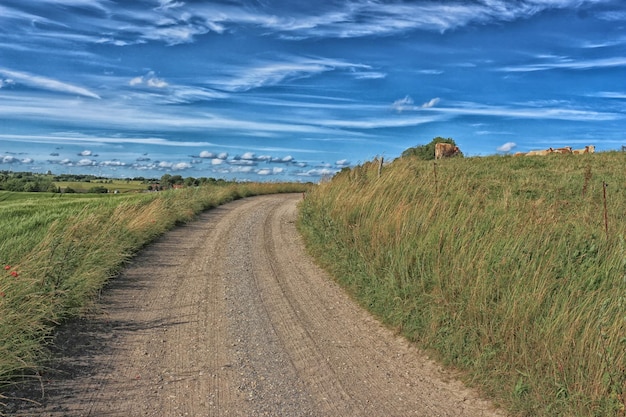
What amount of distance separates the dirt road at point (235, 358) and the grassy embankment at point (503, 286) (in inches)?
13.6

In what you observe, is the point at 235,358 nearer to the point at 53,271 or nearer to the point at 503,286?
the point at 503,286

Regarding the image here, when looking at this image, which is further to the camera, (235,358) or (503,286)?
(503,286)

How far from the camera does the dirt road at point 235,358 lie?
4.38 metres

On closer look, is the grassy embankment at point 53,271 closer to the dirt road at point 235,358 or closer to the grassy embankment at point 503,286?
the dirt road at point 235,358

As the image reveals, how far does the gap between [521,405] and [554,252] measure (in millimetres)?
2579

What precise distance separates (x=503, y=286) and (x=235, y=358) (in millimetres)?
3292

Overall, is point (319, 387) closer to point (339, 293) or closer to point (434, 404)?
point (434, 404)

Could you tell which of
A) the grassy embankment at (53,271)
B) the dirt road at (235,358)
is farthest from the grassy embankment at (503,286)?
the grassy embankment at (53,271)

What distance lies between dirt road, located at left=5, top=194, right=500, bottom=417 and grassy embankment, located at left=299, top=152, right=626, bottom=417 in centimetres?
34

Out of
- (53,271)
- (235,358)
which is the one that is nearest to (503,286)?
(235,358)

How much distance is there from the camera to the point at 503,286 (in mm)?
5598

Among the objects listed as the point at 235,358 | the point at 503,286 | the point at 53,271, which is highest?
the point at 503,286

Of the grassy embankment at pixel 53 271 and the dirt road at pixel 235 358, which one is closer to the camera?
the dirt road at pixel 235 358

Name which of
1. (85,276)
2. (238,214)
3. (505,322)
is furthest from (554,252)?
(238,214)
